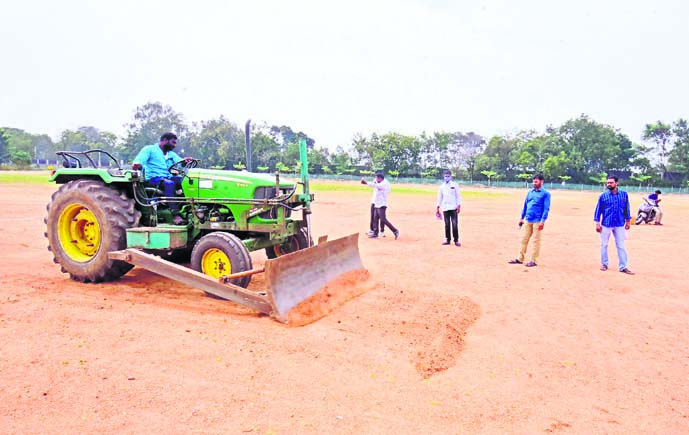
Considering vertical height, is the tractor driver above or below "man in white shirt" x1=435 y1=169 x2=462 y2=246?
above

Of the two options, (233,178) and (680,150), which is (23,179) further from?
(680,150)

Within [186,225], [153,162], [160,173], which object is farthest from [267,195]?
[153,162]

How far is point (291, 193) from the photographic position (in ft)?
20.5

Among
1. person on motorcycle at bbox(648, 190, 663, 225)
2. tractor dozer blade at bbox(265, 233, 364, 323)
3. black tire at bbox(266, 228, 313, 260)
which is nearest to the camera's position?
tractor dozer blade at bbox(265, 233, 364, 323)

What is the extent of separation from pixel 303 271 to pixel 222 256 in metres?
1.04

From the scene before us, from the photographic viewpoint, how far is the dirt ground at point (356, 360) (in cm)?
320

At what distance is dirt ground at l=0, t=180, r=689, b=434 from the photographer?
3.20m

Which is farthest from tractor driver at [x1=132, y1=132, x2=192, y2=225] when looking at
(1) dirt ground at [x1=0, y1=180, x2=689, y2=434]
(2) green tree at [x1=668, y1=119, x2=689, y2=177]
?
(2) green tree at [x1=668, y1=119, x2=689, y2=177]

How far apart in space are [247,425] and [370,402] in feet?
2.82

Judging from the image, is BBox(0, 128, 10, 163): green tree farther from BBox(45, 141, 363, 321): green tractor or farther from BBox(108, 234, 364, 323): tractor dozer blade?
BBox(108, 234, 364, 323): tractor dozer blade

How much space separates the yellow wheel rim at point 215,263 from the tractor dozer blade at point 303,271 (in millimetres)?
951

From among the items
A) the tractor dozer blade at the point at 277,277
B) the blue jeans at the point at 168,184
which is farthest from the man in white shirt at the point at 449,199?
the blue jeans at the point at 168,184

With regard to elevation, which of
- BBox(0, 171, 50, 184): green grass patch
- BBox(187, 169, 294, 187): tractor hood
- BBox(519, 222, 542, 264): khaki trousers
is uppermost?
BBox(187, 169, 294, 187): tractor hood

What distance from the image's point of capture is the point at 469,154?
8569 centimetres
